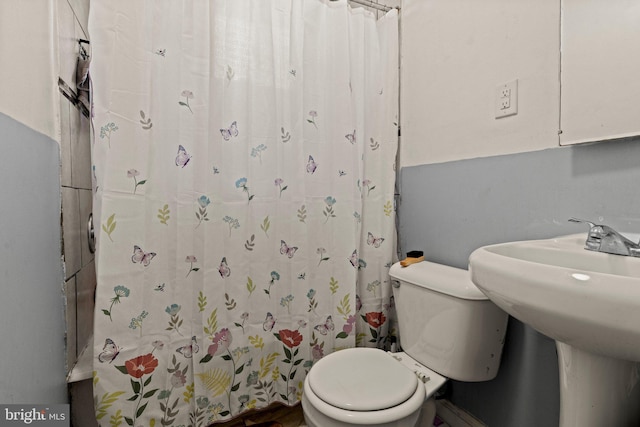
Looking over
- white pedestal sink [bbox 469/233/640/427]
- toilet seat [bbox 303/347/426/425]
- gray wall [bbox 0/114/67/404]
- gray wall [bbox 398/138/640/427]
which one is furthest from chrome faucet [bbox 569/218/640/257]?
gray wall [bbox 0/114/67/404]

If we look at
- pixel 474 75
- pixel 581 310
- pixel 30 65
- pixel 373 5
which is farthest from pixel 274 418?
pixel 373 5

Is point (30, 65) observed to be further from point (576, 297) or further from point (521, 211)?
point (521, 211)

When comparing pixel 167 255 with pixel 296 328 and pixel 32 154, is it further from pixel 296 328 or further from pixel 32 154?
pixel 296 328

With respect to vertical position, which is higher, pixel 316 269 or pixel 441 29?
pixel 441 29

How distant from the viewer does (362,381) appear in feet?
3.05

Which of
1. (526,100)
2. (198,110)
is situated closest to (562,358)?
(526,100)

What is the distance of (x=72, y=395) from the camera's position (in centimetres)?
102

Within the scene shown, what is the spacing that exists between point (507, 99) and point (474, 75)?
0.18 meters

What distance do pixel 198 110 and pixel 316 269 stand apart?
2.51 feet

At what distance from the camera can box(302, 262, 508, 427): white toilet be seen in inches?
32.8

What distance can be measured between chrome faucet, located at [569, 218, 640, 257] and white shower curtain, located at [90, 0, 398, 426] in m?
0.78

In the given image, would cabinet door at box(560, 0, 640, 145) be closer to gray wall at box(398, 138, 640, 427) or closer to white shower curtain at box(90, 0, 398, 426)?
gray wall at box(398, 138, 640, 427)
